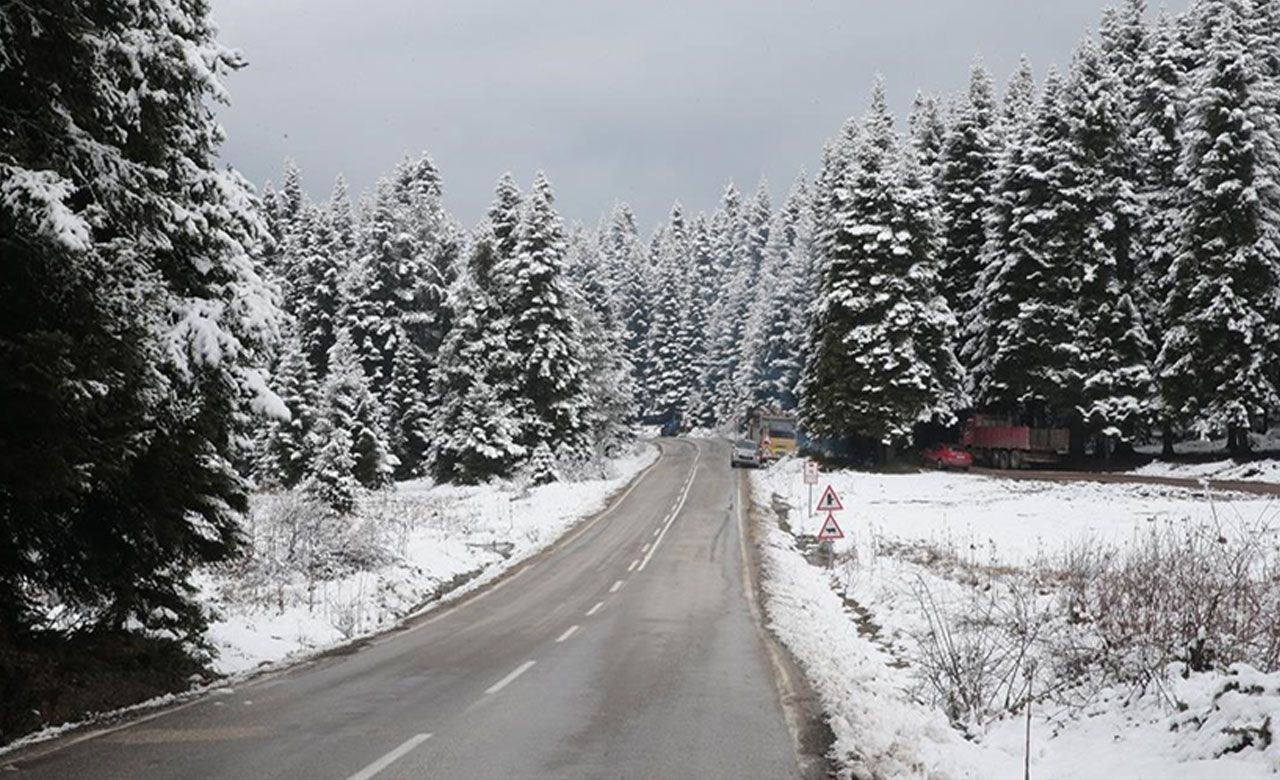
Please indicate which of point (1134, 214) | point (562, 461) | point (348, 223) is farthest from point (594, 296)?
point (1134, 214)

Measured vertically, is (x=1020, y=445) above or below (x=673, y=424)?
below

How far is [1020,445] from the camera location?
1750 inches

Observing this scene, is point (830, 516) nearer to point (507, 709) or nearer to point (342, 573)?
point (342, 573)

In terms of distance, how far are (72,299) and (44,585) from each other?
3068mm

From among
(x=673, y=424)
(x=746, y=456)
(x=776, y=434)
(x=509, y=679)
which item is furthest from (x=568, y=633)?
(x=673, y=424)

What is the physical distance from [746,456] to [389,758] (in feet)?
169

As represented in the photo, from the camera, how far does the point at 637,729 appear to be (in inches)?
354

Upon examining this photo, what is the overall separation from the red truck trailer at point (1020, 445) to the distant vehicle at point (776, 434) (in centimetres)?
1563

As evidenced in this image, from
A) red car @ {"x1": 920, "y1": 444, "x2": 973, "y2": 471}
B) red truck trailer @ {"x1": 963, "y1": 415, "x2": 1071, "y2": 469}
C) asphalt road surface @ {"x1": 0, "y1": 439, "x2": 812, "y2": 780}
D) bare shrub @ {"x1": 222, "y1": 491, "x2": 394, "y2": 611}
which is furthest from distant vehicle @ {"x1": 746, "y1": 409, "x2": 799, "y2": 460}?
asphalt road surface @ {"x1": 0, "y1": 439, "x2": 812, "y2": 780}

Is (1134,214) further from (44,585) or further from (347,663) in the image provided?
(44,585)

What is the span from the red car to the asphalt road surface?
89.0ft

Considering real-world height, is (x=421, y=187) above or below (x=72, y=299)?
above

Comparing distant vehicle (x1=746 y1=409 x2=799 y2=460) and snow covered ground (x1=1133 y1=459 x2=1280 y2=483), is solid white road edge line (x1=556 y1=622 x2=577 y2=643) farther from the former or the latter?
distant vehicle (x1=746 y1=409 x2=799 y2=460)

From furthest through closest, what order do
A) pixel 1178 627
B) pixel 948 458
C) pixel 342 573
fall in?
pixel 948 458 < pixel 342 573 < pixel 1178 627
